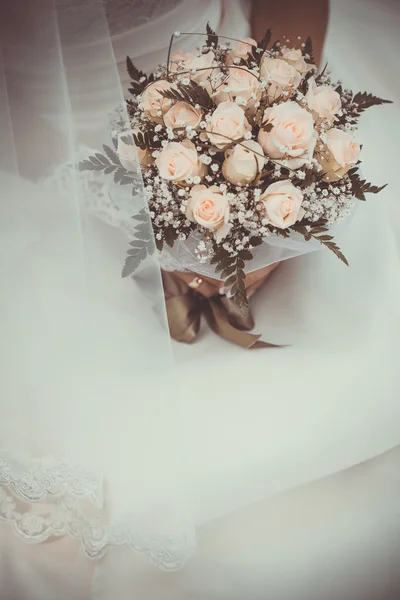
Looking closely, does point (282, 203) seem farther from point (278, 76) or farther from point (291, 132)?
point (278, 76)

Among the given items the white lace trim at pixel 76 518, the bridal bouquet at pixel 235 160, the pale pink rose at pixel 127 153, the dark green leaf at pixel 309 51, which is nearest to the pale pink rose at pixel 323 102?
the bridal bouquet at pixel 235 160

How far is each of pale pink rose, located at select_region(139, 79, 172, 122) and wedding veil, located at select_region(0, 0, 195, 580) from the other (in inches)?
3.3

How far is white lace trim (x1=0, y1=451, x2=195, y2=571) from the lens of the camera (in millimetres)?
819

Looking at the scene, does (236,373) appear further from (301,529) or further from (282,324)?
(301,529)

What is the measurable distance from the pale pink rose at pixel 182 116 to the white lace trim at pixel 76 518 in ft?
2.09

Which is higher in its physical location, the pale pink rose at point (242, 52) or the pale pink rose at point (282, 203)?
the pale pink rose at point (242, 52)

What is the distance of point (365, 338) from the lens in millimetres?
1138

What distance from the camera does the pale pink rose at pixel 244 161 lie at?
911 millimetres

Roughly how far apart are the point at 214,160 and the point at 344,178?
27 centimetres

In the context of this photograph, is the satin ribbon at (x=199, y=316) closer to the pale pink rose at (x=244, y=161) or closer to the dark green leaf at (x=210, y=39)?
the pale pink rose at (x=244, y=161)

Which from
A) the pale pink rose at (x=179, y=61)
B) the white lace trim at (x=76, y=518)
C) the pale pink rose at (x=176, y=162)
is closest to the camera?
the white lace trim at (x=76, y=518)

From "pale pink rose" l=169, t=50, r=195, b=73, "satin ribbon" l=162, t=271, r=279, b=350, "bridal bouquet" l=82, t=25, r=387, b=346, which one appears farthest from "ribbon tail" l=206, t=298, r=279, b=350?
"pale pink rose" l=169, t=50, r=195, b=73

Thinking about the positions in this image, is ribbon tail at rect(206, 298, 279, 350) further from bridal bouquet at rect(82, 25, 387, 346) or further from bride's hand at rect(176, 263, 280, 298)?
bridal bouquet at rect(82, 25, 387, 346)

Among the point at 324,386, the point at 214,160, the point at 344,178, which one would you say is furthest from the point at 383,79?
the point at 324,386
